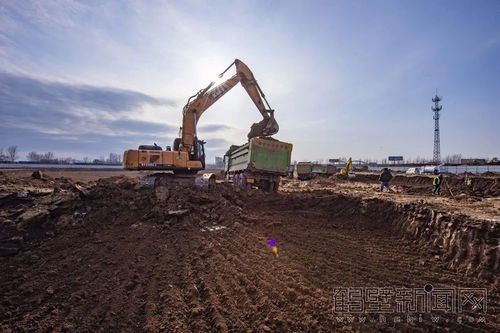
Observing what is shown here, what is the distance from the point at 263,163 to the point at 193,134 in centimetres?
335

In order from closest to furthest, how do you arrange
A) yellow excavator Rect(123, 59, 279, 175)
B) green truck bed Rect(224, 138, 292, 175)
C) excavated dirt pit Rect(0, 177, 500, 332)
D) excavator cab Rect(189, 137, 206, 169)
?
excavated dirt pit Rect(0, 177, 500, 332), yellow excavator Rect(123, 59, 279, 175), green truck bed Rect(224, 138, 292, 175), excavator cab Rect(189, 137, 206, 169)

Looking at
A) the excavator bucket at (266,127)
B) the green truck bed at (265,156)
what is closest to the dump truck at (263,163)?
the green truck bed at (265,156)

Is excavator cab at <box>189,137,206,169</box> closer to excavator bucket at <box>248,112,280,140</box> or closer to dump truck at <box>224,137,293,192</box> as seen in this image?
dump truck at <box>224,137,293,192</box>

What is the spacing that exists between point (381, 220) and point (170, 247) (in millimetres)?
6136

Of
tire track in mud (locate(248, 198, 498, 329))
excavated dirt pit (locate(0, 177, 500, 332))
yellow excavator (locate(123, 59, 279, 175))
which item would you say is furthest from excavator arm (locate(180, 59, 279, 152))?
tire track in mud (locate(248, 198, 498, 329))

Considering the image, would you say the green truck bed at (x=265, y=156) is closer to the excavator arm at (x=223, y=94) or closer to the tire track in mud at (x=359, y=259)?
the excavator arm at (x=223, y=94)

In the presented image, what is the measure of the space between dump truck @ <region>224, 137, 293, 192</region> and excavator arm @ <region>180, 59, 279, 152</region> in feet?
3.88

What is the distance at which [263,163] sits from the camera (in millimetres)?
10609

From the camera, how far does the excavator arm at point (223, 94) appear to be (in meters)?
10.9

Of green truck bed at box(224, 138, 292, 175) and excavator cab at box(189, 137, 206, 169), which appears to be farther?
excavator cab at box(189, 137, 206, 169)

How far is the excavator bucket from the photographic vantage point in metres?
11.9

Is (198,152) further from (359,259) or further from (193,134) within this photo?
(359,259)

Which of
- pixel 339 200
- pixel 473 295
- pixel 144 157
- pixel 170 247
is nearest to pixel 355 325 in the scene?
pixel 473 295

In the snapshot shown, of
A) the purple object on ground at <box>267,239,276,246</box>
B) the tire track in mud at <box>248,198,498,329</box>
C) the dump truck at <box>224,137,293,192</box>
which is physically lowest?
the tire track in mud at <box>248,198,498,329</box>
